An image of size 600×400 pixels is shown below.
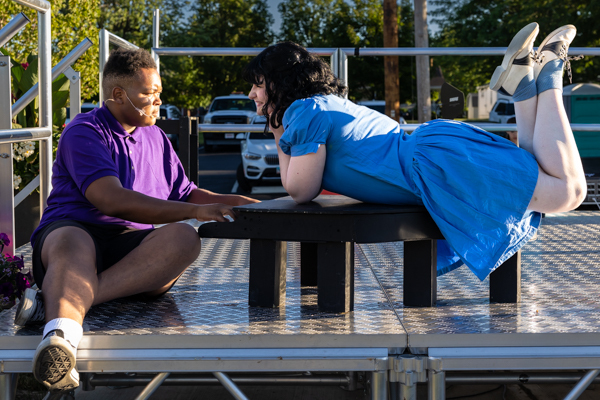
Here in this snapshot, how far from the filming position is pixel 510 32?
1956 centimetres

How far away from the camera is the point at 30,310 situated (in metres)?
2.06

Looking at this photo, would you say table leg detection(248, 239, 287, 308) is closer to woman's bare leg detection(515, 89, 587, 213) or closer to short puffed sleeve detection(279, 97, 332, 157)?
short puffed sleeve detection(279, 97, 332, 157)

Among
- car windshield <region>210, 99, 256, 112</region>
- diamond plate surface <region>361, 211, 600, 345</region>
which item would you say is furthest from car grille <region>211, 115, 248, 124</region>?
diamond plate surface <region>361, 211, 600, 345</region>

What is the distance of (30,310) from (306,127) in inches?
42.6

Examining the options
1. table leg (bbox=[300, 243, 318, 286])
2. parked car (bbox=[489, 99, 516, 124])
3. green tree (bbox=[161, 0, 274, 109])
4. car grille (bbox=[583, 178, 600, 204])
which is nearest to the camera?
table leg (bbox=[300, 243, 318, 286])

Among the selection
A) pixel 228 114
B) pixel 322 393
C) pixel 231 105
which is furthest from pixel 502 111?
pixel 322 393

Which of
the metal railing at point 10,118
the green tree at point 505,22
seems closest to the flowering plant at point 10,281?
the metal railing at point 10,118

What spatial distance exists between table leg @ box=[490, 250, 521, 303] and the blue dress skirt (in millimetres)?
115

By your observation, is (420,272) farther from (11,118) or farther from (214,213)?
(11,118)

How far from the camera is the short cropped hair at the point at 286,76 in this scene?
2418 millimetres

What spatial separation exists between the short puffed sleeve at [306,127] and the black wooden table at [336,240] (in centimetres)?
22

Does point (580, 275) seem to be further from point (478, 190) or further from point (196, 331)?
point (196, 331)

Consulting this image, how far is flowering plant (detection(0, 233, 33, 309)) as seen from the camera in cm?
236

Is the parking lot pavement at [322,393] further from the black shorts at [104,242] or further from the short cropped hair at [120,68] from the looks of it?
the short cropped hair at [120,68]
